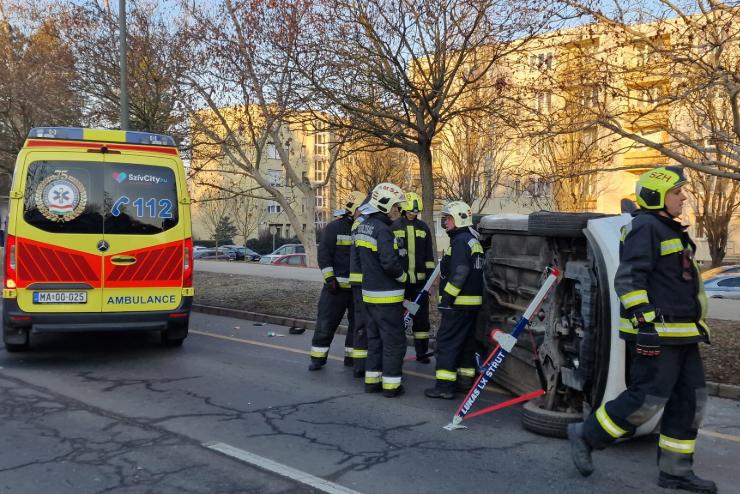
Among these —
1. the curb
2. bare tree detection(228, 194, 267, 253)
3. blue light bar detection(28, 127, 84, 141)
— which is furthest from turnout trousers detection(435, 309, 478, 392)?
bare tree detection(228, 194, 267, 253)

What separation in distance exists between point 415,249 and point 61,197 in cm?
393

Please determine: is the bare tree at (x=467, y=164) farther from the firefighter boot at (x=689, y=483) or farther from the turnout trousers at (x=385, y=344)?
the firefighter boot at (x=689, y=483)

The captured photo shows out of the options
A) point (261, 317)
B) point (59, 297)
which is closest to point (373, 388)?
point (59, 297)

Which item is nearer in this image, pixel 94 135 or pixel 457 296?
pixel 457 296

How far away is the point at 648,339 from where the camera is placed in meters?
3.92

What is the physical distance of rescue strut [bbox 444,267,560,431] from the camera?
498 centimetres

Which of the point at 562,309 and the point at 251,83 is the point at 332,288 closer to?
the point at 562,309

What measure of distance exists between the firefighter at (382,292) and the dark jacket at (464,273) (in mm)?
492

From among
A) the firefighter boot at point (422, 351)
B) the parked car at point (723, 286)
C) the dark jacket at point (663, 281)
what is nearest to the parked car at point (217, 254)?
the parked car at point (723, 286)

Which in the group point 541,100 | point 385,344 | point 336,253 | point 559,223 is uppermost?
point 541,100

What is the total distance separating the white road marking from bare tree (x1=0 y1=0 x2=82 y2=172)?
16.0 m

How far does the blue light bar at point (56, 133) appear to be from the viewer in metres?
7.44

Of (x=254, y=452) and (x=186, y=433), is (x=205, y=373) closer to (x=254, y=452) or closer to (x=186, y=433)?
(x=186, y=433)

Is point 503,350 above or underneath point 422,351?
above
